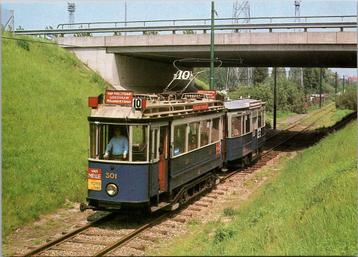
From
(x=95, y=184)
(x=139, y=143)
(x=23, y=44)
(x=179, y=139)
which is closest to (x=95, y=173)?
(x=95, y=184)

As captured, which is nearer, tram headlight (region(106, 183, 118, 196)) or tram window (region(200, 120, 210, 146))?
tram headlight (region(106, 183, 118, 196))

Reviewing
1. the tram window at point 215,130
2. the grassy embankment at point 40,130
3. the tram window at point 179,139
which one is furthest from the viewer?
the tram window at point 215,130

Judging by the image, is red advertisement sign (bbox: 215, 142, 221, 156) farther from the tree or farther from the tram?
the tree

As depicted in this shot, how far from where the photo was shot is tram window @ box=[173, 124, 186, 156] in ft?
40.0

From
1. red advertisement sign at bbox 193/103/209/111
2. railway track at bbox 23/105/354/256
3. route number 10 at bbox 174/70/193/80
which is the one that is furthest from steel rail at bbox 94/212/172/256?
route number 10 at bbox 174/70/193/80

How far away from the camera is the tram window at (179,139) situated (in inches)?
480

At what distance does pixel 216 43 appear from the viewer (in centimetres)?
2677

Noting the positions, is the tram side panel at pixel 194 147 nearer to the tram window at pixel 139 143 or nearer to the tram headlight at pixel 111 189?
the tram window at pixel 139 143

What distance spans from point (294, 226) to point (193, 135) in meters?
5.41

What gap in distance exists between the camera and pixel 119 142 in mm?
10906

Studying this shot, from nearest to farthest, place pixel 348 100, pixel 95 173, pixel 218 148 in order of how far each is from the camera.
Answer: pixel 95 173
pixel 218 148
pixel 348 100

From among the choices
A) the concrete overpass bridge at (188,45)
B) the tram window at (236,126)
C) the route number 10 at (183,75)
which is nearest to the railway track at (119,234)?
the route number 10 at (183,75)

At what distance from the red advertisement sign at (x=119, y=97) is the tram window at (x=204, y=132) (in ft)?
11.8

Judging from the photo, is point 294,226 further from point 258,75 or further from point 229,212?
point 258,75
